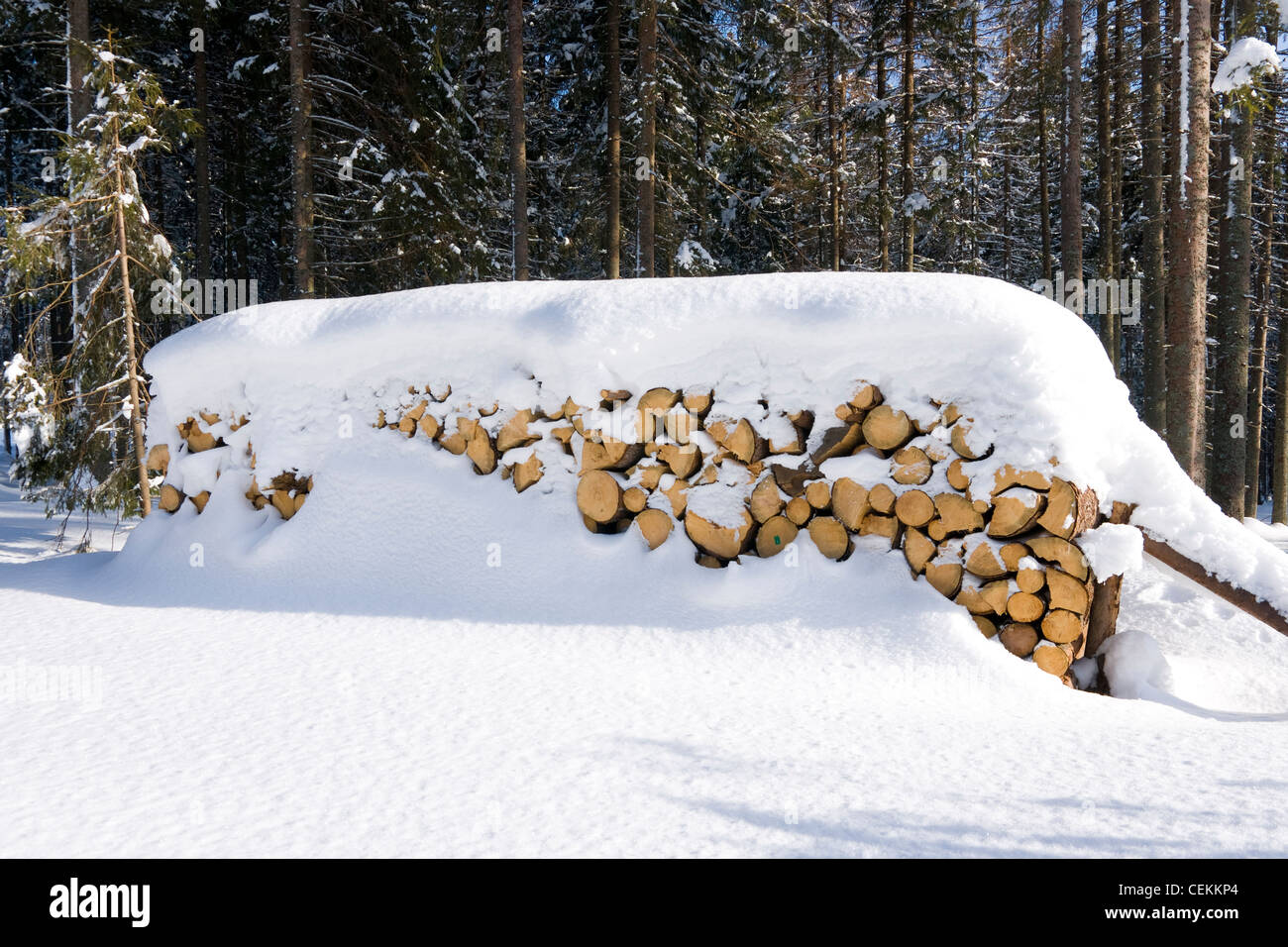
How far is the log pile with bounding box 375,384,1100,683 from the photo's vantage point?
3441 mm

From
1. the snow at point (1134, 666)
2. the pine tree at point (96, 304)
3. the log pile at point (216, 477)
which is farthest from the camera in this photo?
the pine tree at point (96, 304)

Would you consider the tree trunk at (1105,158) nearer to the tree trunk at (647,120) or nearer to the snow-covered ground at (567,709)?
the tree trunk at (647,120)

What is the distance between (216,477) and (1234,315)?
11303 millimetres

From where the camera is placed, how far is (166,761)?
7.75 ft

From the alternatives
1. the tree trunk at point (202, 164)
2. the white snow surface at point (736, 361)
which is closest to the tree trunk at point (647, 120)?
the white snow surface at point (736, 361)

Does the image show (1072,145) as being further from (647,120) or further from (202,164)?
(202,164)

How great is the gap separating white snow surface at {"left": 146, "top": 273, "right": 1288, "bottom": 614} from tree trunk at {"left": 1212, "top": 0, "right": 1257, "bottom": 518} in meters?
6.84

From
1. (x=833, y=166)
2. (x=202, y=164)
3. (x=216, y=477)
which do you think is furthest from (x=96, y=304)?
(x=833, y=166)

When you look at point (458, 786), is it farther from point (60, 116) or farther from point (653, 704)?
point (60, 116)

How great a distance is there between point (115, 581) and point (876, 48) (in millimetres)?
14275

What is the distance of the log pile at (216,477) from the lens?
5039 mm

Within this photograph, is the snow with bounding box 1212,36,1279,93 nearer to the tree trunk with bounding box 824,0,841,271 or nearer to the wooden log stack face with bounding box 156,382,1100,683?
the wooden log stack face with bounding box 156,382,1100,683

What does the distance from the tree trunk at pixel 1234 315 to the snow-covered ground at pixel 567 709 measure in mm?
6763

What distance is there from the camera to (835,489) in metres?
3.78
